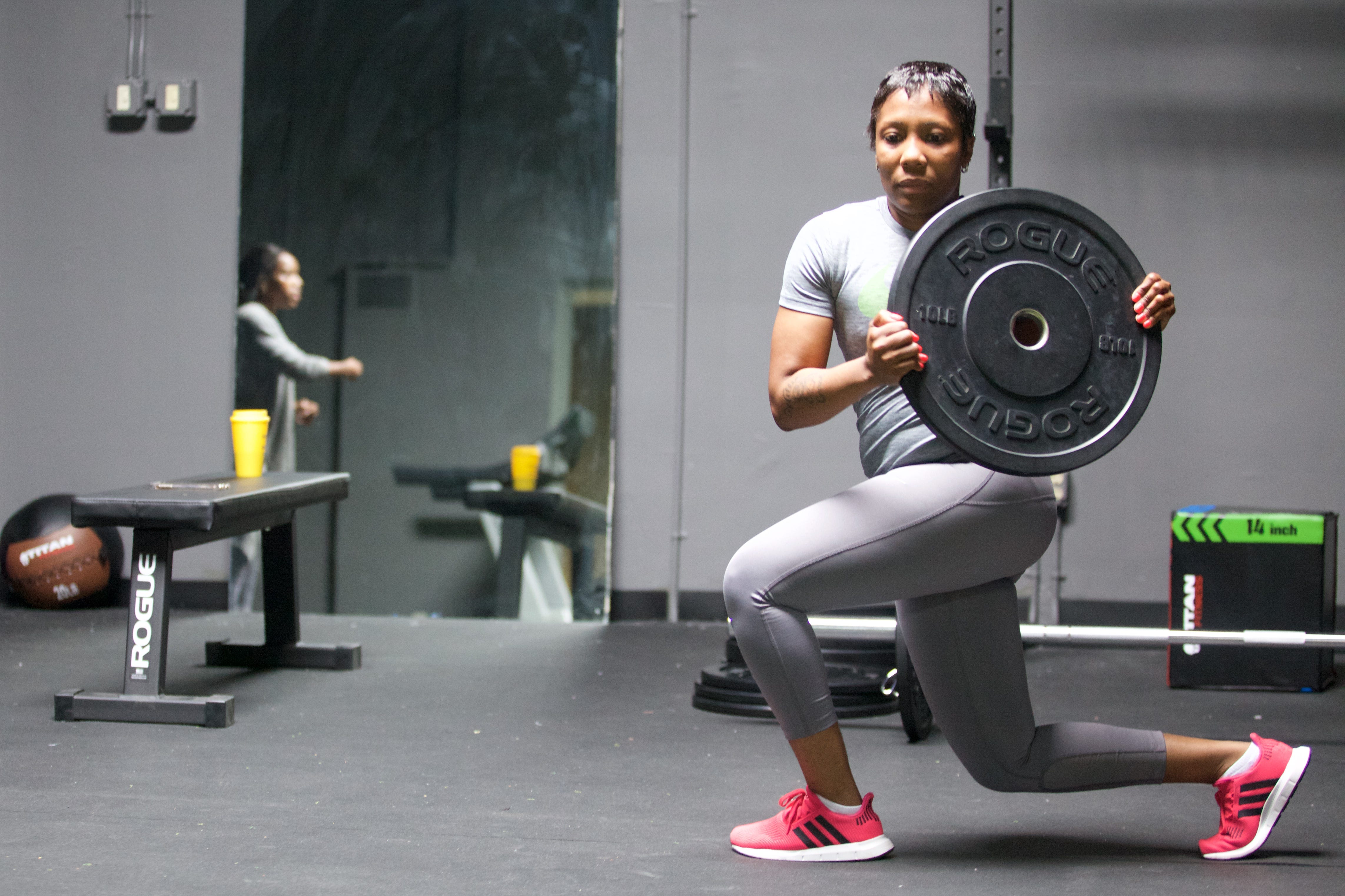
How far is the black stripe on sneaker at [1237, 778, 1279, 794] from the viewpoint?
176cm

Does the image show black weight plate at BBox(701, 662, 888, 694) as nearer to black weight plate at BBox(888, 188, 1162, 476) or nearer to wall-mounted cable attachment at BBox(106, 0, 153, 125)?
black weight plate at BBox(888, 188, 1162, 476)

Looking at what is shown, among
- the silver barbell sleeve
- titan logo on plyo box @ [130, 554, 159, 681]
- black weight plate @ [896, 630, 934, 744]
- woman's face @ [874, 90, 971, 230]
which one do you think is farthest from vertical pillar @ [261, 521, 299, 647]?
woman's face @ [874, 90, 971, 230]

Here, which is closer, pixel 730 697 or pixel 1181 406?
pixel 730 697

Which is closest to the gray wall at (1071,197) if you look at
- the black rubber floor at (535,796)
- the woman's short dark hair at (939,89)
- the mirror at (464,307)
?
the mirror at (464,307)

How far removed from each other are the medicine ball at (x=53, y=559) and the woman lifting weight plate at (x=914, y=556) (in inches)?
128

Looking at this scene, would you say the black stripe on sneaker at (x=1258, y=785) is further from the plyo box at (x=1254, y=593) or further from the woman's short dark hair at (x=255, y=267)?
the woman's short dark hair at (x=255, y=267)

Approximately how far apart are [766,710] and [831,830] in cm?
109

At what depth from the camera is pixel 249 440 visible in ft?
10.4

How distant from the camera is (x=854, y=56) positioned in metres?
4.27

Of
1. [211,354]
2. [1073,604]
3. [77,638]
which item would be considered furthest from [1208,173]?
[77,638]

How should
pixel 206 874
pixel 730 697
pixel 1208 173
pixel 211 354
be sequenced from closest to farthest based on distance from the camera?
pixel 206 874
pixel 730 697
pixel 1208 173
pixel 211 354

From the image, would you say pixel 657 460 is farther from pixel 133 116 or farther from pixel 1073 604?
pixel 133 116

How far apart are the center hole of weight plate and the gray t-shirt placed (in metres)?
0.18

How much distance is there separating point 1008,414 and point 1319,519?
2199 mm
